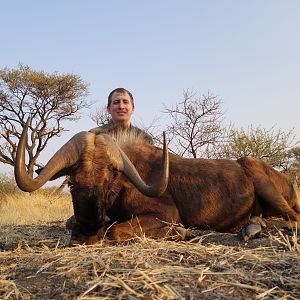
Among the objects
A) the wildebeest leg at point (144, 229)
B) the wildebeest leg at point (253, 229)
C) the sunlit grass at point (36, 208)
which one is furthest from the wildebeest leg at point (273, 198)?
the sunlit grass at point (36, 208)

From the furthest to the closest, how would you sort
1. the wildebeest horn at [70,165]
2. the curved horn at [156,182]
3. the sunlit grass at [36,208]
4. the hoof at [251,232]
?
the sunlit grass at [36,208] < the hoof at [251,232] < the wildebeest horn at [70,165] < the curved horn at [156,182]

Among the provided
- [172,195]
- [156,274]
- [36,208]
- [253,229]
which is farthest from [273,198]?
[36,208]

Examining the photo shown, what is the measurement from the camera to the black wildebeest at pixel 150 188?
4.43m

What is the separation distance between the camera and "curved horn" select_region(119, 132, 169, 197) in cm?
416

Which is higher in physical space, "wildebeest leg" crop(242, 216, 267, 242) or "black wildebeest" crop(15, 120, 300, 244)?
"black wildebeest" crop(15, 120, 300, 244)

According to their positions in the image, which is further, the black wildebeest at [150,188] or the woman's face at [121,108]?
the woman's face at [121,108]

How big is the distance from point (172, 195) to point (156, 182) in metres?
0.92

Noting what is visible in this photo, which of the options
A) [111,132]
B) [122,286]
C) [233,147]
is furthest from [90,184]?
[233,147]

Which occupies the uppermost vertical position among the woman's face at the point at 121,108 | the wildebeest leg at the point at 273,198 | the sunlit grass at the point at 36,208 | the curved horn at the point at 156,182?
the woman's face at the point at 121,108

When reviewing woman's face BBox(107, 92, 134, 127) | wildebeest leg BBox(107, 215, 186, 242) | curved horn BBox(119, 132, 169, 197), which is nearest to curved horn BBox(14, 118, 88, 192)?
curved horn BBox(119, 132, 169, 197)

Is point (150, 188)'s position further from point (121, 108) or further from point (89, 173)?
point (121, 108)

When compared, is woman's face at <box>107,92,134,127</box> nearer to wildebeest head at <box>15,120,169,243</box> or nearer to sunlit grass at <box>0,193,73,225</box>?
wildebeest head at <box>15,120,169,243</box>

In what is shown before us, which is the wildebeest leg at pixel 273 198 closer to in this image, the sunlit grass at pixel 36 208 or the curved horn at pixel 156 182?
the curved horn at pixel 156 182

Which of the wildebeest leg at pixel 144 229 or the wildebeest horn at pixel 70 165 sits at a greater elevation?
the wildebeest horn at pixel 70 165
